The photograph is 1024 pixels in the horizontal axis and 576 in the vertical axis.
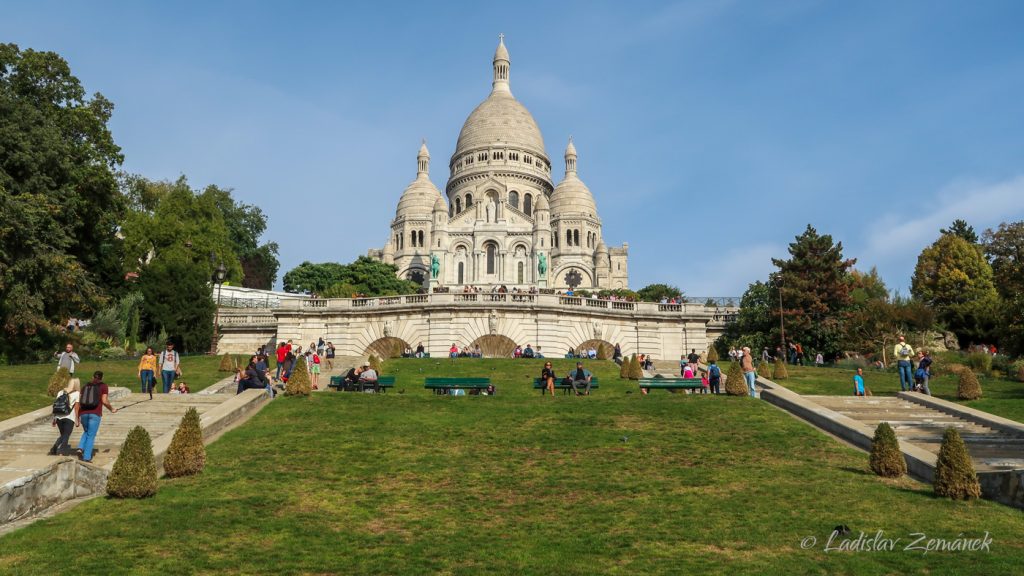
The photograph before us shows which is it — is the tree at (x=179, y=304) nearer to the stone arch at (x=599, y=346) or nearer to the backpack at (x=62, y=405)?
the stone arch at (x=599, y=346)

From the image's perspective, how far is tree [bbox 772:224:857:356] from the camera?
137ft

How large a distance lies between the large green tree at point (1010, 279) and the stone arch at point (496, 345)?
2110cm

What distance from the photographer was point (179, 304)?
42.1 metres

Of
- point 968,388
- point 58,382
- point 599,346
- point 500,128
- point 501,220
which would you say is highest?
point 500,128

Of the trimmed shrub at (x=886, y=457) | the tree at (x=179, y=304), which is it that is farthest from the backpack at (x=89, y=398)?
the tree at (x=179, y=304)

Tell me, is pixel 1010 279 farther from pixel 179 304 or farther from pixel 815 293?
pixel 179 304

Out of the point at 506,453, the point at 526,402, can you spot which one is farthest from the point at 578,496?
the point at 526,402

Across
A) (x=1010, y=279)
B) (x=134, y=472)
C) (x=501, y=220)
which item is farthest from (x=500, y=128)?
(x=134, y=472)

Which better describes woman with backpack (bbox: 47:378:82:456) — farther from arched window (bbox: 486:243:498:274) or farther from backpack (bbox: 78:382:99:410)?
arched window (bbox: 486:243:498:274)

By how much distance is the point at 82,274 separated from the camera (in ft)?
112

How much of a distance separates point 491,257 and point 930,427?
263 feet

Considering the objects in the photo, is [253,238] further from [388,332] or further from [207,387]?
[207,387]

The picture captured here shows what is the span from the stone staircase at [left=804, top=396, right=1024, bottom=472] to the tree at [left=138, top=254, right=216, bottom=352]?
31.7 meters

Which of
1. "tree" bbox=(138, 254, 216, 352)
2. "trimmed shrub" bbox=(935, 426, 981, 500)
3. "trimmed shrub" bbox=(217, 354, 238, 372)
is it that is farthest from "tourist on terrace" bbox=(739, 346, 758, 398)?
"tree" bbox=(138, 254, 216, 352)
